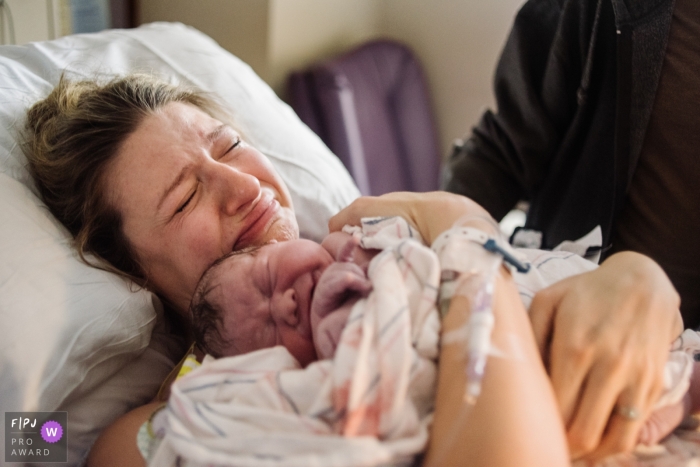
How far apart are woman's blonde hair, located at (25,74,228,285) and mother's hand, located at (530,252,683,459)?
2.50ft

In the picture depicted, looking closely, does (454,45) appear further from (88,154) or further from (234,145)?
(88,154)

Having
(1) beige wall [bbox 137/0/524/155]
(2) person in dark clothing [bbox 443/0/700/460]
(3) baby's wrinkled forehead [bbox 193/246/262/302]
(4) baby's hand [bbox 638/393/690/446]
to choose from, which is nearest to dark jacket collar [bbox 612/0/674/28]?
(2) person in dark clothing [bbox 443/0/700/460]

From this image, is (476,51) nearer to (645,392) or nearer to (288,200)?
(288,200)

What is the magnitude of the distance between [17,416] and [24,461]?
0.09 m

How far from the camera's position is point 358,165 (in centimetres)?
219

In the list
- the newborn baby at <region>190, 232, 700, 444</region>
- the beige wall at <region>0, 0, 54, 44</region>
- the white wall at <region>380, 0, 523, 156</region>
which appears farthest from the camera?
the white wall at <region>380, 0, 523, 156</region>

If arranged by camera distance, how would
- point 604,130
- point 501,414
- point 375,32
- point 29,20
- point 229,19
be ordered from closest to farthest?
point 501,414 → point 604,130 → point 29,20 → point 229,19 → point 375,32

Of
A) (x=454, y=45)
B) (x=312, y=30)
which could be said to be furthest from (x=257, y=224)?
(x=454, y=45)

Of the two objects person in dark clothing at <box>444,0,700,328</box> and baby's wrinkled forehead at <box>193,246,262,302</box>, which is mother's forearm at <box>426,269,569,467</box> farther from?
person in dark clothing at <box>444,0,700,328</box>

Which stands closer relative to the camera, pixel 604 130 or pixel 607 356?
pixel 607 356

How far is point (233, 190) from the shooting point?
3.27ft

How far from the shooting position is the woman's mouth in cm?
101

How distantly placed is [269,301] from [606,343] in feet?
1.56

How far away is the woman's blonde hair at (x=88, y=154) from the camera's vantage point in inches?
41.9
